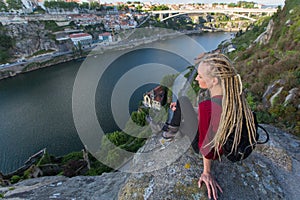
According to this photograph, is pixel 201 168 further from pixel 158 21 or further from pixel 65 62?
pixel 158 21

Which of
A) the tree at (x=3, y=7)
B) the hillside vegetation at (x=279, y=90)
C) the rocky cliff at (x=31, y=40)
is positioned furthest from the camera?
the tree at (x=3, y=7)

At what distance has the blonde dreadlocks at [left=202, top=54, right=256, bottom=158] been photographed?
3.79 ft

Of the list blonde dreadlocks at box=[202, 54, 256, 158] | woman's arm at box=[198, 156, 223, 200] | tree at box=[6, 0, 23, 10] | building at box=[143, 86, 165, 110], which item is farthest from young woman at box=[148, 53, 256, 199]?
tree at box=[6, 0, 23, 10]

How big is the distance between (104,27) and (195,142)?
4780 cm

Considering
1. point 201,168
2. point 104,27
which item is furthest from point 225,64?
point 104,27

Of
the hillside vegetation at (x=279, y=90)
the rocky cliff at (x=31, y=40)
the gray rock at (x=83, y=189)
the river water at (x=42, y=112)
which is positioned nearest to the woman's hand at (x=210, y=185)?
the gray rock at (x=83, y=189)

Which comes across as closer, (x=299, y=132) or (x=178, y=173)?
(x=178, y=173)

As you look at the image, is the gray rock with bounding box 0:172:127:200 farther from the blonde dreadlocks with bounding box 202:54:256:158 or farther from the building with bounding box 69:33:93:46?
the building with bounding box 69:33:93:46

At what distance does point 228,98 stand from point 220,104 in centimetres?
6

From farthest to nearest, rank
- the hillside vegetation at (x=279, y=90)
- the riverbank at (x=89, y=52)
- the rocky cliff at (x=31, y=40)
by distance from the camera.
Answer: the rocky cliff at (x=31, y=40)
the riverbank at (x=89, y=52)
the hillside vegetation at (x=279, y=90)

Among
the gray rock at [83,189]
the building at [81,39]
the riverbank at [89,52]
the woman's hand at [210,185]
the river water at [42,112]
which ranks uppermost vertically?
the woman's hand at [210,185]

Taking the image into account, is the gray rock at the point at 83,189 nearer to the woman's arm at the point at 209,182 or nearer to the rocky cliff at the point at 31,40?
the woman's arm at the point at 209,182

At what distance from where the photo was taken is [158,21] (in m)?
52.7

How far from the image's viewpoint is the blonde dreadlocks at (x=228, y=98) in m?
1.16
